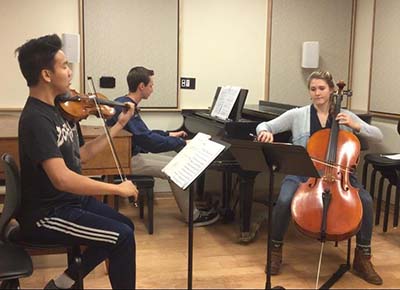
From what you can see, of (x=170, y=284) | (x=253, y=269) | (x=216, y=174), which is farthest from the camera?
(x=216, y=174)

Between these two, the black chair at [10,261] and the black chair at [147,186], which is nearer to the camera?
the black chair at [10,261]

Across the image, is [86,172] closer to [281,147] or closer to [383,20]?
[281,147]

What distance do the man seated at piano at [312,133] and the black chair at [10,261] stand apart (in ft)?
4.80

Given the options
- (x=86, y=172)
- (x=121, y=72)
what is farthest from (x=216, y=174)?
(x=86, y=172)

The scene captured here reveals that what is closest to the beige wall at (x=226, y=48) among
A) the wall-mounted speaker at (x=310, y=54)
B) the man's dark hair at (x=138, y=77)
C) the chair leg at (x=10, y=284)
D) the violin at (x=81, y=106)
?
the wall-mounted speaker at (x=310, y=54)

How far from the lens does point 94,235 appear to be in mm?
1980

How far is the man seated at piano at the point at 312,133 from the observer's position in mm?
2805

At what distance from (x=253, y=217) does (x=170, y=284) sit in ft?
4.44

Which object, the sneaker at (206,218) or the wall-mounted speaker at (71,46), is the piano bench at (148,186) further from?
the wall-mounted speaker at (71,46)

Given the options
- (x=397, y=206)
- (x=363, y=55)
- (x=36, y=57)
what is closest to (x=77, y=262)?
(x=36, y=57)

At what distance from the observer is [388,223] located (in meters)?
3.83

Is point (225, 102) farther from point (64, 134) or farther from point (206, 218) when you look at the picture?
point (64, 134)

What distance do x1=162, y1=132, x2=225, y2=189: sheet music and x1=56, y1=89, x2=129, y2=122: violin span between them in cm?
50

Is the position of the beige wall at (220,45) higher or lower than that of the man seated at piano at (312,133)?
higher
